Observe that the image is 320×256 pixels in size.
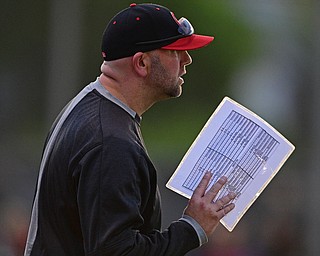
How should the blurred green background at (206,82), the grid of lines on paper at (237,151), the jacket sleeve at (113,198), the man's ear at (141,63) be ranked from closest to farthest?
the jacket sleeve at (113,198) < the man's ear at (141,63) < the grid of lines on paper at (237,151) < the blurred green background at (206,82)

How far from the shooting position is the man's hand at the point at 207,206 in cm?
273

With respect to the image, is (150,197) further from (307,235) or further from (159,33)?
(307,235)

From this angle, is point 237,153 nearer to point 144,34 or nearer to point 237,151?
point 237,151

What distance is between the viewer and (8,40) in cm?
801

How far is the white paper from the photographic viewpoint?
2.84 metres

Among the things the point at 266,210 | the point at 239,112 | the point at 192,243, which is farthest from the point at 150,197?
the point at 266,210

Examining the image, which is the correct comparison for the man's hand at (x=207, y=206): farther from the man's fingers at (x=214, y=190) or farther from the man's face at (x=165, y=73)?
the man's face at (x=165, y=73)

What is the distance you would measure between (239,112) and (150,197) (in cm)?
44

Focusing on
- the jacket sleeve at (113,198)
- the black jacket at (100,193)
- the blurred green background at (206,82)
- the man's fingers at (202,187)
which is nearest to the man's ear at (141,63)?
the black jacket at (100,193)

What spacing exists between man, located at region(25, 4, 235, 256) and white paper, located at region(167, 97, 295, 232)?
3.1 inches

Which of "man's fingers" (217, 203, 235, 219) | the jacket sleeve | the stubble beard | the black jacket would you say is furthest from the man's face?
"man's fingers" (217, 203, 235, 219)

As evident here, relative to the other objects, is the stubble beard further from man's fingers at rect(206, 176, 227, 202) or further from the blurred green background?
the blurred green background

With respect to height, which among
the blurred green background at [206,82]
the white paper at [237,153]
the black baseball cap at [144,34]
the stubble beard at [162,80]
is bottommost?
the blurred green background at [206,82]

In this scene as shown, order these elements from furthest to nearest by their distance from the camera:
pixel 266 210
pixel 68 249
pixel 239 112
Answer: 1. pixel 266 210
2. pixel 239 112
3. pixel 68 249
